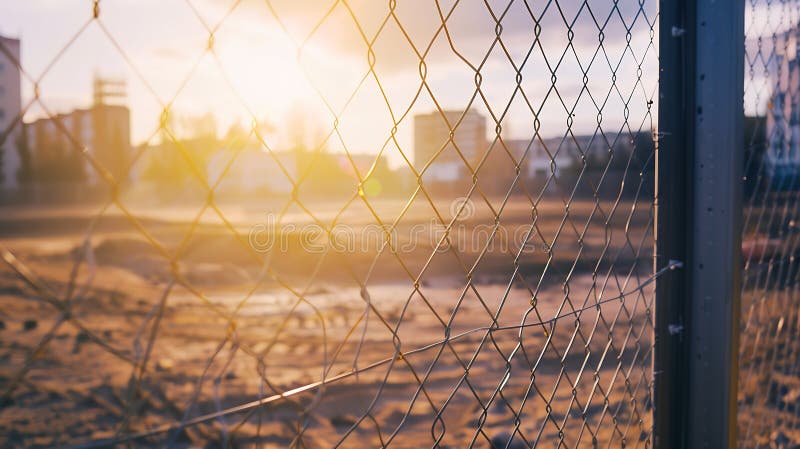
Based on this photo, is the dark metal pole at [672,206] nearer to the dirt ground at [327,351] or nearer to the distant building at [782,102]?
the dirt ground at [327,351]

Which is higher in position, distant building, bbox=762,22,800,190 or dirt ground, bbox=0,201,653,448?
distant building, bbox=762,22,800,190

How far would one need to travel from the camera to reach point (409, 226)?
42.3 ft

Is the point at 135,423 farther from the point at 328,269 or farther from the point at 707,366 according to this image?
the point at 328,269

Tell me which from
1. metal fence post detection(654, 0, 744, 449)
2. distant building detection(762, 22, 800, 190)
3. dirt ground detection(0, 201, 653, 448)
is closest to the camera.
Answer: dirt ground detection(0, 201, 653, 448)

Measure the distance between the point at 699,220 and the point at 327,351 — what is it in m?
3.12

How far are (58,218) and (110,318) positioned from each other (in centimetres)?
1296

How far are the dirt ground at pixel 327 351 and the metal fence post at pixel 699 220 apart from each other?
0.30 ft

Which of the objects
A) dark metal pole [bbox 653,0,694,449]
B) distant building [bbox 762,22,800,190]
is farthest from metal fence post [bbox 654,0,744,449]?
distant building [bbox 762,22,800,190]

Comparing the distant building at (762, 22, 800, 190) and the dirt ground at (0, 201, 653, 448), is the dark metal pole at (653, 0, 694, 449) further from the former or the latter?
the distant building at (762, 22, 800, 190)

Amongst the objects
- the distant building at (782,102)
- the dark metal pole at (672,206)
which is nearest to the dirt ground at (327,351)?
the dark metal pole at (672,206)

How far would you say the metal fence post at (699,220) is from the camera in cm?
142

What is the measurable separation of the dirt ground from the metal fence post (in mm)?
92

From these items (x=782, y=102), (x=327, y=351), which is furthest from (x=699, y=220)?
(x=327, y=351)

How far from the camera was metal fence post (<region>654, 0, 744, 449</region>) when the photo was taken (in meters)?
1.42
